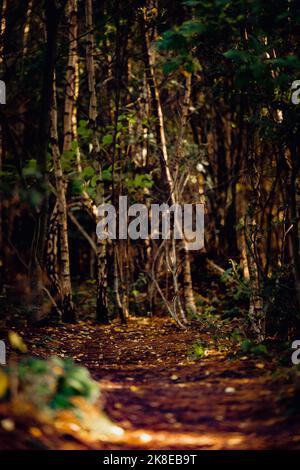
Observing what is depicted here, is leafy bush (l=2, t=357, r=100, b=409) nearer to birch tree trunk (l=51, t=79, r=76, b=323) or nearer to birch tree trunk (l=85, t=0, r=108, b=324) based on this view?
birch tree trunk (l=51, t=79, r=76, b=323)

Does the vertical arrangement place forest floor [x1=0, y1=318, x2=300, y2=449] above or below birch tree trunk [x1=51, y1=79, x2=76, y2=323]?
below

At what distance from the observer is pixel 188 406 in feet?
14.1

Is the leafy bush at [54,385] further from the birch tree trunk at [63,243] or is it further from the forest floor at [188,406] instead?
the birch tree trunk at [63,243]

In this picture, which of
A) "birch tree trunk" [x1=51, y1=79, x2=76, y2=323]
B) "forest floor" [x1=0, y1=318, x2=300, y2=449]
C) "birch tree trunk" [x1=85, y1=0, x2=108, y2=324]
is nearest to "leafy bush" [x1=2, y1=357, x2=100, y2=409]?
"forest floor" [x1=0, y1=318, x2=300, y2=449]

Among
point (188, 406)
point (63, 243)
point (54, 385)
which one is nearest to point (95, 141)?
point (63, 243)

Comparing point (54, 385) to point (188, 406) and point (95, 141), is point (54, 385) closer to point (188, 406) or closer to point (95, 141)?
point (188, 406)

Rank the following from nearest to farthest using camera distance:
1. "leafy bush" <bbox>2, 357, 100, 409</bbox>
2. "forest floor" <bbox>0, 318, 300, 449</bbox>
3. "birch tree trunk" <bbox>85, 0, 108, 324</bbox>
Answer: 1. "leafy bush" <bbox>2, 357, 100, 409</bbox>
2. "forest floor" <bbox>0, 318, 300, 449</bbox>
3. "birch tree trunk" <bbox>85, 0, 108, 324</bbox>

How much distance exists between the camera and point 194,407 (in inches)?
167

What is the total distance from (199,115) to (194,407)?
13.0 m

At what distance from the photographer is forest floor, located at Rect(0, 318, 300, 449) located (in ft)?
11.5

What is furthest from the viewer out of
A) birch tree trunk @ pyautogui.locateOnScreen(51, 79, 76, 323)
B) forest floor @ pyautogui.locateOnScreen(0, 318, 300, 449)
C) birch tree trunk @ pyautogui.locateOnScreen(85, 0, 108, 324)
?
birch tree trunk @ pyautogui.locateOnScreen(85, 0, 108, 324)

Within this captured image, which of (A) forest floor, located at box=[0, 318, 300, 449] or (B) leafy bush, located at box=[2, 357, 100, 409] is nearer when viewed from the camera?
(B) leafy bush, located at box=[2, 357, 100, 409]

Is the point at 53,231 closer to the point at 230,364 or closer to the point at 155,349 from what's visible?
the point at 155,349

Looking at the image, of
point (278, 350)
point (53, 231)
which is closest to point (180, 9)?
point (53, 231)
